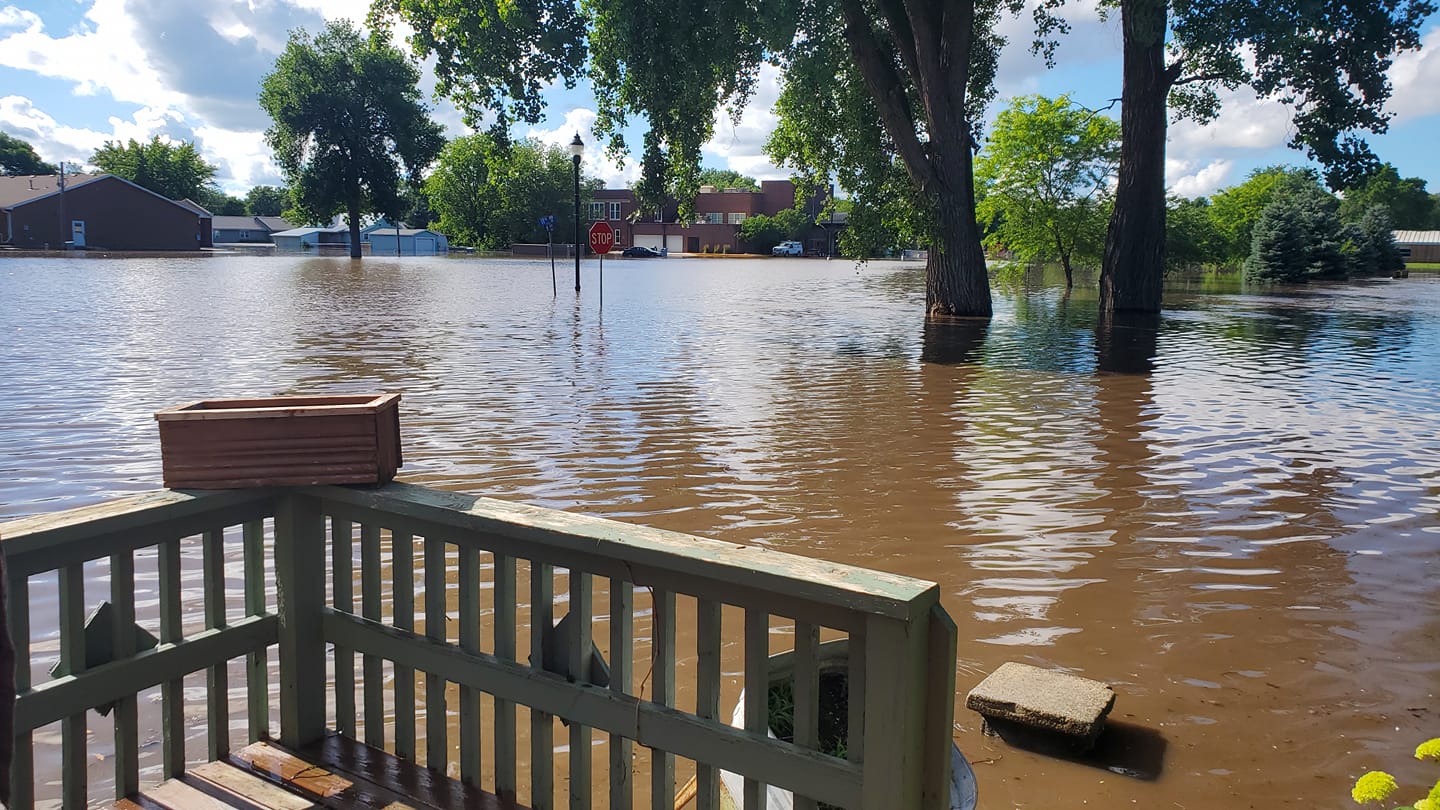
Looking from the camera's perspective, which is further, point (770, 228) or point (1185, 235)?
point (770, 228)

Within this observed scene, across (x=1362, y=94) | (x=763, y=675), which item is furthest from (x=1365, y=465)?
(x=1362, y=94)

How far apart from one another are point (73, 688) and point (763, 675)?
172 cm

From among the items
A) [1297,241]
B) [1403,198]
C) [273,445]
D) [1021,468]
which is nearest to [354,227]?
[1297,241]

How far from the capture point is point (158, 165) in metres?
98.8

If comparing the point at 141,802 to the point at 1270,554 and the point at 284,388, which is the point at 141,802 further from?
the point at 284,388

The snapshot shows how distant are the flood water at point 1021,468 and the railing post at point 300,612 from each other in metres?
2.28

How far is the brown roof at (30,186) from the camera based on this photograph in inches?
2889

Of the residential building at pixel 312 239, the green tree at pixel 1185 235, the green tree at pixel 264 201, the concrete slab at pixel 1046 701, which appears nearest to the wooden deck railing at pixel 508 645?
the concrete slab at pixel 1046 701

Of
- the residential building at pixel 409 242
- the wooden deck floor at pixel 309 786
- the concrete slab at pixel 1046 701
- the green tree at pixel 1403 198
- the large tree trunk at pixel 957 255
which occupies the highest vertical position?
the green tree at pixel 1403 198

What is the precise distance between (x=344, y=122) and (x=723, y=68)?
62.1m

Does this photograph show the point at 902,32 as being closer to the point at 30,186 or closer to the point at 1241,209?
the point at 1241,209

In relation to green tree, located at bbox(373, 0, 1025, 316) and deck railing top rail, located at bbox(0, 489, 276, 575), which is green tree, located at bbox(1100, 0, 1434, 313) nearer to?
green tree, located at bbox(373, 0, 1025, 316)

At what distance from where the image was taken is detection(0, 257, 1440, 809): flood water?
4.46m

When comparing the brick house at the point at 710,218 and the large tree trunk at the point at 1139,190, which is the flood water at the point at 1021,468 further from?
the brick house at the point at 710,218
